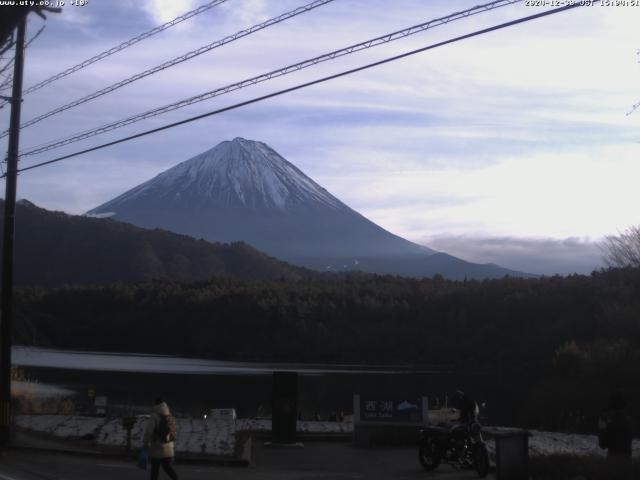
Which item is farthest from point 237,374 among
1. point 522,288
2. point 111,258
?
point 111,258

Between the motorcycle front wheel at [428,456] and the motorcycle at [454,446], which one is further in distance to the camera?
the motorcycle front wheel at [428,456]

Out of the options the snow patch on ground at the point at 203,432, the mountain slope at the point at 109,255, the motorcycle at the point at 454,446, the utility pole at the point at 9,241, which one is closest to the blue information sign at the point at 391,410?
the snow patch on ground at the point at 203,432

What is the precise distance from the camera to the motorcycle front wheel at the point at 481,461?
48.5ft

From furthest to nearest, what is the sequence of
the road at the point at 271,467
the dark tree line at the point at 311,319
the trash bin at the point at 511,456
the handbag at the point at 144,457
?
1. the dark tree line at the point at 311,319
2. the road at the point at 271,467
3. the handbag at the point at 144,457
4. the trash bin at the point at 511,456

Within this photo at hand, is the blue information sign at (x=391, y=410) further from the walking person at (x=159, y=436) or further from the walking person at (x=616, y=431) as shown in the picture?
the walking person at (x=159, y=436)

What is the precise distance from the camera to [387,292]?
112 meters

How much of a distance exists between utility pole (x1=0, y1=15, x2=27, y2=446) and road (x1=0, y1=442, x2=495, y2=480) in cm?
118

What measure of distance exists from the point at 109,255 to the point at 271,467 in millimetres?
141004

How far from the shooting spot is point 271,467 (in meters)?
16.6

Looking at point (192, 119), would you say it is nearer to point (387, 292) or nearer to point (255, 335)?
point (255, 335)

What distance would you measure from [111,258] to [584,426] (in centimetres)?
12869

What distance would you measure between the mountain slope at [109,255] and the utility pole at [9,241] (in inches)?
4787

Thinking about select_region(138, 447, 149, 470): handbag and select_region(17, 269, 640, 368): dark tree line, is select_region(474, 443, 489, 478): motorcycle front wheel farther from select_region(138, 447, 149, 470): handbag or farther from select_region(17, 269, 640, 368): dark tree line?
select_region(17, 269, 640, 368): dark tree line

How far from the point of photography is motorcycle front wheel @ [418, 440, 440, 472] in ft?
50.9
